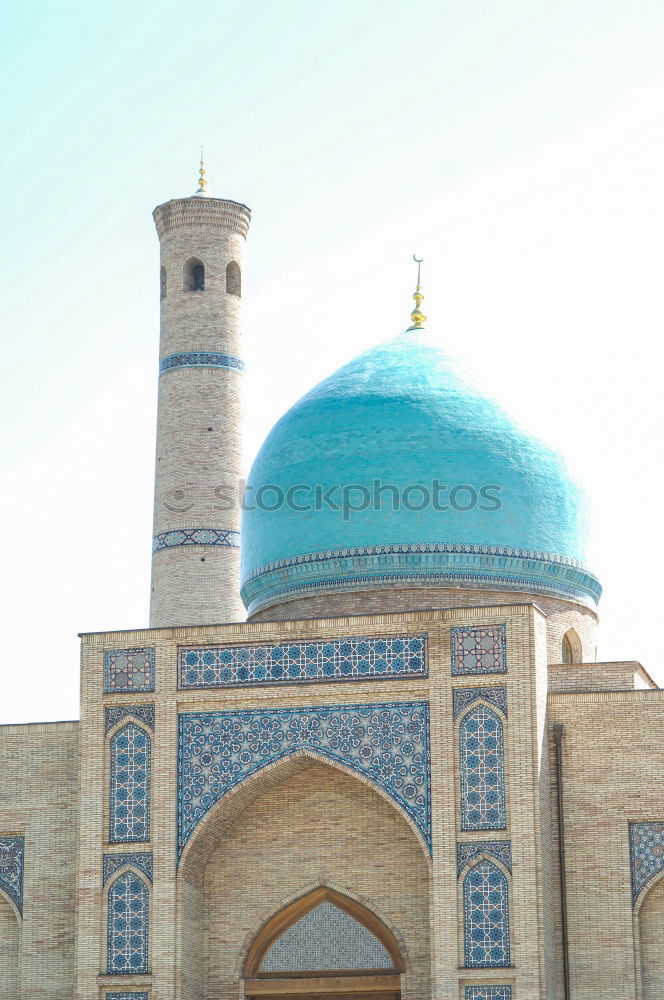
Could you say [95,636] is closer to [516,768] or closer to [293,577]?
[293,577]

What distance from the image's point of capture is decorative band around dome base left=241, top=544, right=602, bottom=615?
1400 centimetres

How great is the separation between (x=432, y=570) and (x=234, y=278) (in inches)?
205

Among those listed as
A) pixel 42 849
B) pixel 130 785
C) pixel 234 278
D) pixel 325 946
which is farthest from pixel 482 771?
pixel 234 278

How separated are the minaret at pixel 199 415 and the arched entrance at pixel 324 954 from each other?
452 cm

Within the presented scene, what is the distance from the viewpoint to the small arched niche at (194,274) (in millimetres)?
18000

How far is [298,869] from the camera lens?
1289 cm

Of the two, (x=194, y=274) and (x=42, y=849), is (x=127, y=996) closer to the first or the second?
(x=42, y=849)

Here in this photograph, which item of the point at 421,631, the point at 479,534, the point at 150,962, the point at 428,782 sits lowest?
the point at 150,962

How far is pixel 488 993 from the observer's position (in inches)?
468

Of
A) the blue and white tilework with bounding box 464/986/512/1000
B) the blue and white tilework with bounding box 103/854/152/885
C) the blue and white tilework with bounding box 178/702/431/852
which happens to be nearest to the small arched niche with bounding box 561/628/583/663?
the blue and white tilework with bounding box 178/702/431/852

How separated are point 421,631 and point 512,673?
0.69 m

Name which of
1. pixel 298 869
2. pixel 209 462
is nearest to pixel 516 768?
pixel 298 869

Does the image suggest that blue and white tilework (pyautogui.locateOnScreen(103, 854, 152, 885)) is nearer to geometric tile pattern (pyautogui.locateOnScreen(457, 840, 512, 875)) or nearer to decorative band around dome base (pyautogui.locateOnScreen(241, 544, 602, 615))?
geometric tile pattern (pyautogui.locateOnScreen(457, 840, 512, 875))

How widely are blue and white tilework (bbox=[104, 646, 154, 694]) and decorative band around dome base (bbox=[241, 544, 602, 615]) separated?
1761 millimetres
